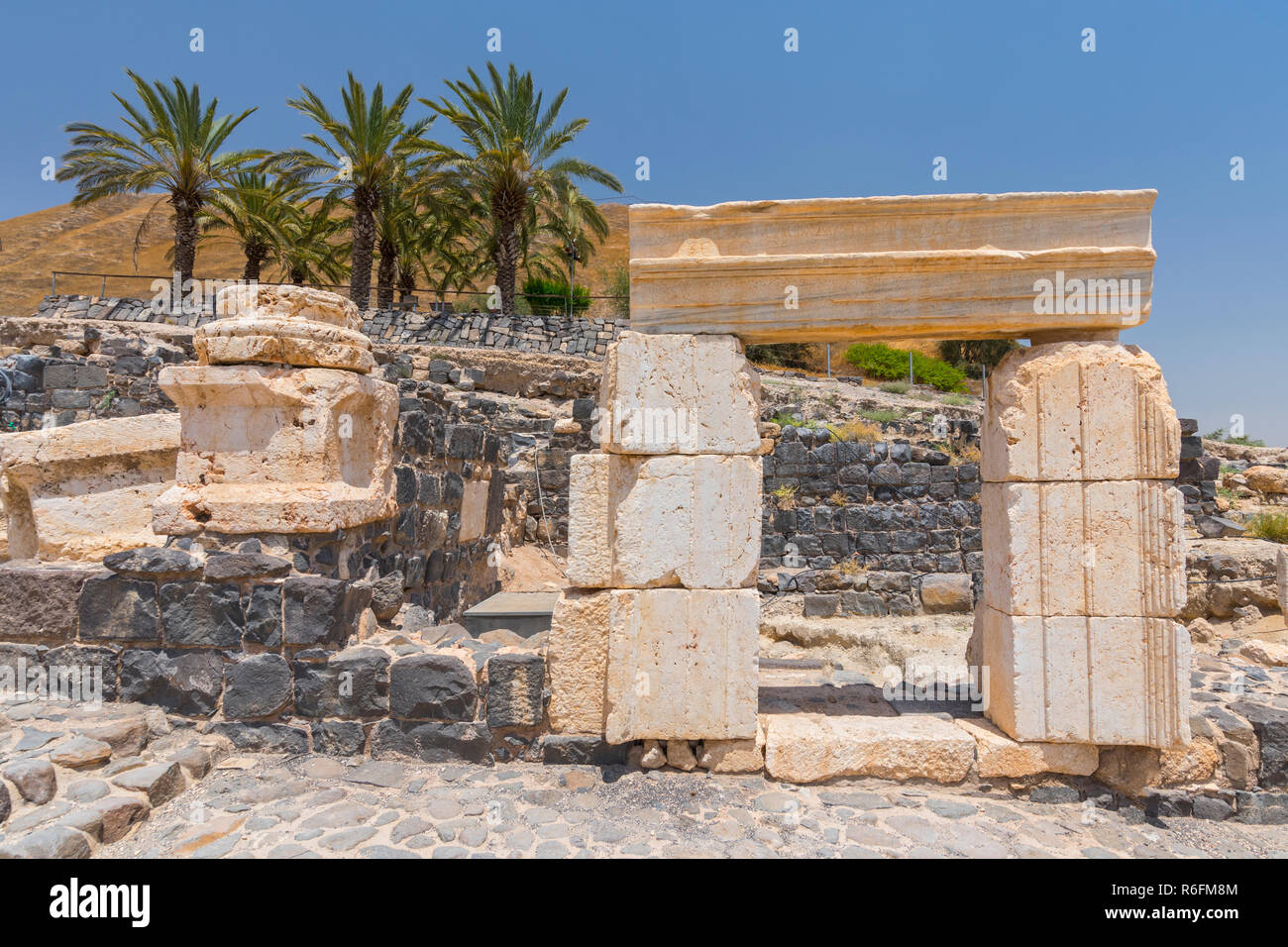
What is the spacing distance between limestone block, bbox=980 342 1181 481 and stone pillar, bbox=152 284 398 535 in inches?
133

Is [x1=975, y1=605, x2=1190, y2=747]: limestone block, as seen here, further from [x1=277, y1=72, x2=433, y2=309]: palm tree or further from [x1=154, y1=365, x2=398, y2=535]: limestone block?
[x1=277, y1=72, x2=433, y2=309]: palm tree

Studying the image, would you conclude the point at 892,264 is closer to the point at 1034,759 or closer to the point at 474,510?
the point at 1034,759

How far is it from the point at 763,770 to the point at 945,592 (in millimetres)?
6239

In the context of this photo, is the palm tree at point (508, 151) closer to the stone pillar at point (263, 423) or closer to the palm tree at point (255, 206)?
the palm tree at point (255, 206)

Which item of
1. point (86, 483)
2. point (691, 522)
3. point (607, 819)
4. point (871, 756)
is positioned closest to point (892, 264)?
point (691, 522)

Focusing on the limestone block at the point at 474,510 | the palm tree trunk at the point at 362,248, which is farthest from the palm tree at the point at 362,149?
the limestone block at the point at 474,510

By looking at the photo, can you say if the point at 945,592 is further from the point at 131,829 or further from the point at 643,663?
the point at 131,829

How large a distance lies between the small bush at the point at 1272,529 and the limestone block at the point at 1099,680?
798 centimetres

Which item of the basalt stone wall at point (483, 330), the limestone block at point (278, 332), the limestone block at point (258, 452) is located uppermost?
the basalt stone wall at point (483, 330)

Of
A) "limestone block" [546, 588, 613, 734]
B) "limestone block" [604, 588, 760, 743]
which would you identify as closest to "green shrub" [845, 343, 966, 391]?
"limestone block" [604, 588, 760, 743]

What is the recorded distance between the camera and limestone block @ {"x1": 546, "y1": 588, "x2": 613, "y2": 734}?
11.2ft

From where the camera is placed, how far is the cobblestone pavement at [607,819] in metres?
2.76

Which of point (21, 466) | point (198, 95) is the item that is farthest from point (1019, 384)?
point (198, 95)

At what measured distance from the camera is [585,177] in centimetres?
1922
